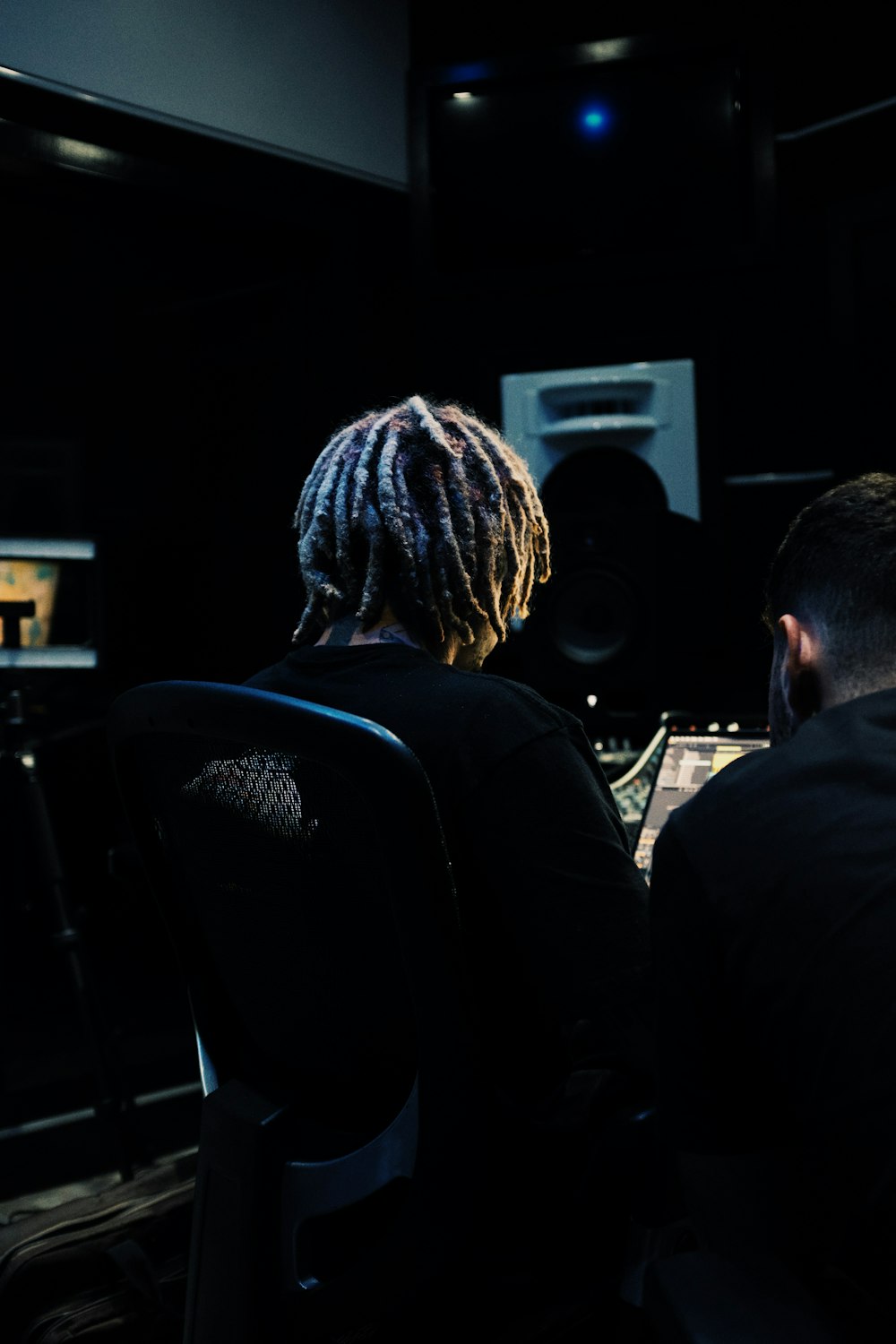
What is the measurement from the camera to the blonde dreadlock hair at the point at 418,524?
4.46 ft

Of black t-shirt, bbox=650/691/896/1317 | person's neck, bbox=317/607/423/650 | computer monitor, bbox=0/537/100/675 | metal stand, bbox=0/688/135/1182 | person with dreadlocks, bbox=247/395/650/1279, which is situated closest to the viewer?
black t-shirt, bbox=650/691/896/1317

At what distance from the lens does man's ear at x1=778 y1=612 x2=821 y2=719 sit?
97 centimetres

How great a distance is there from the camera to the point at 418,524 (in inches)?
53.8

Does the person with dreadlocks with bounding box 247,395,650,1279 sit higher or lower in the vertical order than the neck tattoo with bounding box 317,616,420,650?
lower

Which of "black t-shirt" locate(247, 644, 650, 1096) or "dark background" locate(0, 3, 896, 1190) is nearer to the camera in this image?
"black t-shirt" locate(247, 644, 650, 1096)

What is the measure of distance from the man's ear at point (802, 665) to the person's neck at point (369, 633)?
0.45 metres

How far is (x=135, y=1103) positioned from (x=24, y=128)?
219cm

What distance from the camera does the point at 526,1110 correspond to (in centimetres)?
105

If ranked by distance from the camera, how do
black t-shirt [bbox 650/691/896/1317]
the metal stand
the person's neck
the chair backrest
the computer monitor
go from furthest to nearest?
the computer monitor < the metal stand < the person's neck < the chair backrest < black t-shirt [bbox 650/691/896/1317]

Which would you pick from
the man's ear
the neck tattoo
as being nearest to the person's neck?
the neck tattoo

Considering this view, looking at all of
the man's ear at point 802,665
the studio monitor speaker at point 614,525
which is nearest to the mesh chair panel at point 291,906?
the man's ear at point 802,665

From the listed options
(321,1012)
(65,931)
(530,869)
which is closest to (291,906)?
(321,1012)

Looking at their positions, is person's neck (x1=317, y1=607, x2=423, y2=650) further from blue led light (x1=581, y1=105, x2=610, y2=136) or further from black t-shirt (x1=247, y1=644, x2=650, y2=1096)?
blue led light (x1=581, y1=105, x2=610, y2=136)

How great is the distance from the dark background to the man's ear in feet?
4.81
